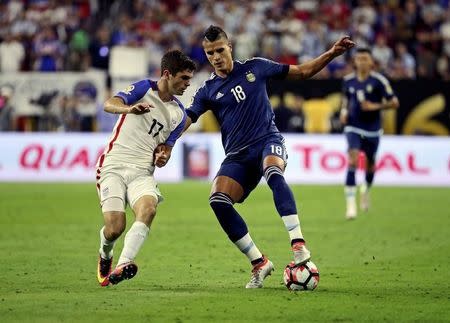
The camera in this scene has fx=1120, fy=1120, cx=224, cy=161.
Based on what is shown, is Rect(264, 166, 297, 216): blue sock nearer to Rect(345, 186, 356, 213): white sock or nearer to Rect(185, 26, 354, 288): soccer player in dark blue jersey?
Rect(185, 26, 354, 288): soccer player in dark blue jersey

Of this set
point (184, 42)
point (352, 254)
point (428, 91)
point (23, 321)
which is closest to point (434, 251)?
point (352, 254)

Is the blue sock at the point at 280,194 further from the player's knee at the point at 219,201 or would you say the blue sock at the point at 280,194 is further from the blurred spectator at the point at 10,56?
the blurred spectator at the point at 10,56

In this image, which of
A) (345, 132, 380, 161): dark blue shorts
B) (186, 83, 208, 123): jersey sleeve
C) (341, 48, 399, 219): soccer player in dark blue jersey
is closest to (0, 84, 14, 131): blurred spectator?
(341, 48, 399, 219): soccer player in dark blue jersey

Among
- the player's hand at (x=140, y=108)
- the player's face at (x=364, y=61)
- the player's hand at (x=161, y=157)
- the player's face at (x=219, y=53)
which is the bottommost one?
the player's hand at (x=161, y=157)

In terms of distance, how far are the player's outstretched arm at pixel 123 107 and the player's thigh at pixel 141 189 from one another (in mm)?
699

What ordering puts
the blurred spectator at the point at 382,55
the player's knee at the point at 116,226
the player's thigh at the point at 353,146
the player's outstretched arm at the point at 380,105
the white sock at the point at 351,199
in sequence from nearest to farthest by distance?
the player's knee at the point at 116,226 → the white sock at the point at 351,199 → the player's outstretched arm at the point at 380,105 → the player's thigh at the point at 353,146 → the blurred spectator at the point at 382,55

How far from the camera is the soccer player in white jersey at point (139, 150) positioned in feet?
32.9

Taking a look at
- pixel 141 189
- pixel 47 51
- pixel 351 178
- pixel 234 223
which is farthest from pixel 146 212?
pixel 47 51

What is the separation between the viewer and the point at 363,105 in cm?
1881

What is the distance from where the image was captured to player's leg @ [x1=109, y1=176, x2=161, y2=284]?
373 inches

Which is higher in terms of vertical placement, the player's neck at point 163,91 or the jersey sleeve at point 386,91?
the jersey sleeve at point 386,91

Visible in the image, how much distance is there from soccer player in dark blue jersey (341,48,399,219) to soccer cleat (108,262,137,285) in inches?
374

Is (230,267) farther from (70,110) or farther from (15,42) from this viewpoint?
(15,42)

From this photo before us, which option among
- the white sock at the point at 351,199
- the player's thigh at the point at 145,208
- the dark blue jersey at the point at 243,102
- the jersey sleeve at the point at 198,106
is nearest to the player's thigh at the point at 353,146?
the white sock at the point at 351,199
